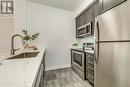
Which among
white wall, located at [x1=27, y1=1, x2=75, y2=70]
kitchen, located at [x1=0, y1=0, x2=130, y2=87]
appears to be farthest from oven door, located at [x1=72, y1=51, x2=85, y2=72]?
white wall, located at [x1=27, y1=1, x2=75, y2=70]

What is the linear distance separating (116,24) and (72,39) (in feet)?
14.6

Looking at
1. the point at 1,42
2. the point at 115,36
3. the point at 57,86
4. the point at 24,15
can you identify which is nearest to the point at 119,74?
the point at 115,36

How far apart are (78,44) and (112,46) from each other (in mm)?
4264

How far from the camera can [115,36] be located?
6.21 feet

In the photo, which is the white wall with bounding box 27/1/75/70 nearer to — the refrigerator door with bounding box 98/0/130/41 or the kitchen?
the kitchen

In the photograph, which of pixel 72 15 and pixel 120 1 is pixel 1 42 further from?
pixel 120 1

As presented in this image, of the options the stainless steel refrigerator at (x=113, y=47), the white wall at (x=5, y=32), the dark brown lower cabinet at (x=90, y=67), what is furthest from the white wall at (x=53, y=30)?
the stainless steel refrigerator at (x=113, y=47)

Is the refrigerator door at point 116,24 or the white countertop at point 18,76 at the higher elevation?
the refrigerator door at point 116,24

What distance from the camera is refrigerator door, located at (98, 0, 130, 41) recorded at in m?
1.67

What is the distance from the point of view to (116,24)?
74.6 inches

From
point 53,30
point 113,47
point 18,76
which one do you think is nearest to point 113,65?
point 113,47

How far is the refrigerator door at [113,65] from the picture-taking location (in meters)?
1.67

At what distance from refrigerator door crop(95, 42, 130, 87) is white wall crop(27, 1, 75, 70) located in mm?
3602

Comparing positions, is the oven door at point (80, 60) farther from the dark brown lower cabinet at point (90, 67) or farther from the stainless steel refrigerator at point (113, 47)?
the stainless steel refrigerator at point (113, 47)
